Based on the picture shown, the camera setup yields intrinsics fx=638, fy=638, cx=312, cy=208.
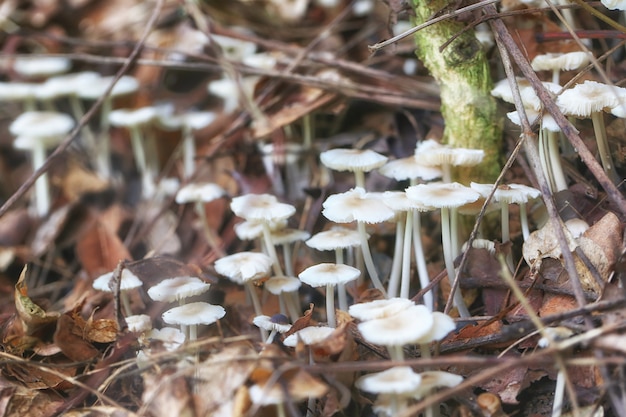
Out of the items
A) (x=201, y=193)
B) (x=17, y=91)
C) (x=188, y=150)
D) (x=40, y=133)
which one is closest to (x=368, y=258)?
(x=201, y=193)

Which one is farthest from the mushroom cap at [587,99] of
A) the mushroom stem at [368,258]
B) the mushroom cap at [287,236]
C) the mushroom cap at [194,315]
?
the mushroom cap at [194,315]

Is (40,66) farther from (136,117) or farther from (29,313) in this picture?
(29,313)

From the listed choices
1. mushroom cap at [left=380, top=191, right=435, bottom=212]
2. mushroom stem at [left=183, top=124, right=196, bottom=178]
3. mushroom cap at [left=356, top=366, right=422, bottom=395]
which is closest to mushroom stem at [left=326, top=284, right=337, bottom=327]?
mushroom cap at [left=380, top=191, right=435, bottom=212]

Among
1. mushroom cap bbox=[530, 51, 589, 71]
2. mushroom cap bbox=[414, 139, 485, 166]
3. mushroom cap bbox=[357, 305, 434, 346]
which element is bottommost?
mushroom cap bbox=[357, 305, 434, 346]

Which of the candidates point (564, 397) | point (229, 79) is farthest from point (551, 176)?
point (229, 79)

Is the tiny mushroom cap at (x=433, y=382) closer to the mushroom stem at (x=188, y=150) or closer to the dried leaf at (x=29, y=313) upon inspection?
the dried leaf at (x=29, y=313)

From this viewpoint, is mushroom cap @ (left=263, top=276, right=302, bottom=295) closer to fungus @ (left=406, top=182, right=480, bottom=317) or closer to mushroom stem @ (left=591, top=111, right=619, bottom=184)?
fungus @ (left=406, top=182, right=480, bottom=317)

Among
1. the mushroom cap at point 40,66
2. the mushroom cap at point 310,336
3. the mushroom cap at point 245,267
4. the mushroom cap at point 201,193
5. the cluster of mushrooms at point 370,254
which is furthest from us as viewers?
the mushroom cap at point 40,66
